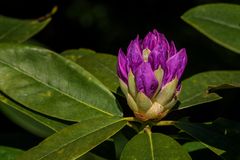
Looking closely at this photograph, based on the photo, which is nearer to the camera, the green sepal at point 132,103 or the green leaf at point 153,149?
the green leaf at point 153,149

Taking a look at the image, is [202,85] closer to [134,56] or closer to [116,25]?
[134,56]

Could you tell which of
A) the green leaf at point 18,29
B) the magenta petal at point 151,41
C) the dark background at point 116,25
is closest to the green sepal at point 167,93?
the magenta petal at point 151,41

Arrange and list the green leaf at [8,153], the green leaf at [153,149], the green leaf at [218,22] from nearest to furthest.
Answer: the green leaf at [153,149], the green leaf at [8,153], the green leaf at [218,22]

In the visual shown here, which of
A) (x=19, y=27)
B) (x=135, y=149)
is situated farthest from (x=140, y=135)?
(x=19, y=27)

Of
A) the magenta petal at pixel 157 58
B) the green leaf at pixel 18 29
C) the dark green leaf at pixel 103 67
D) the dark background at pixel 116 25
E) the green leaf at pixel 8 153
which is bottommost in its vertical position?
the dark background at pixel 116 25

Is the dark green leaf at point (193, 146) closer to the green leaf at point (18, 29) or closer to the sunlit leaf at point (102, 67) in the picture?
the sunlit leaf at point (102, 67)

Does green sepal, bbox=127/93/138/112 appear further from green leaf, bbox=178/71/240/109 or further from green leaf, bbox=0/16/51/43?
green leaf, bbox=0/16/51/43
